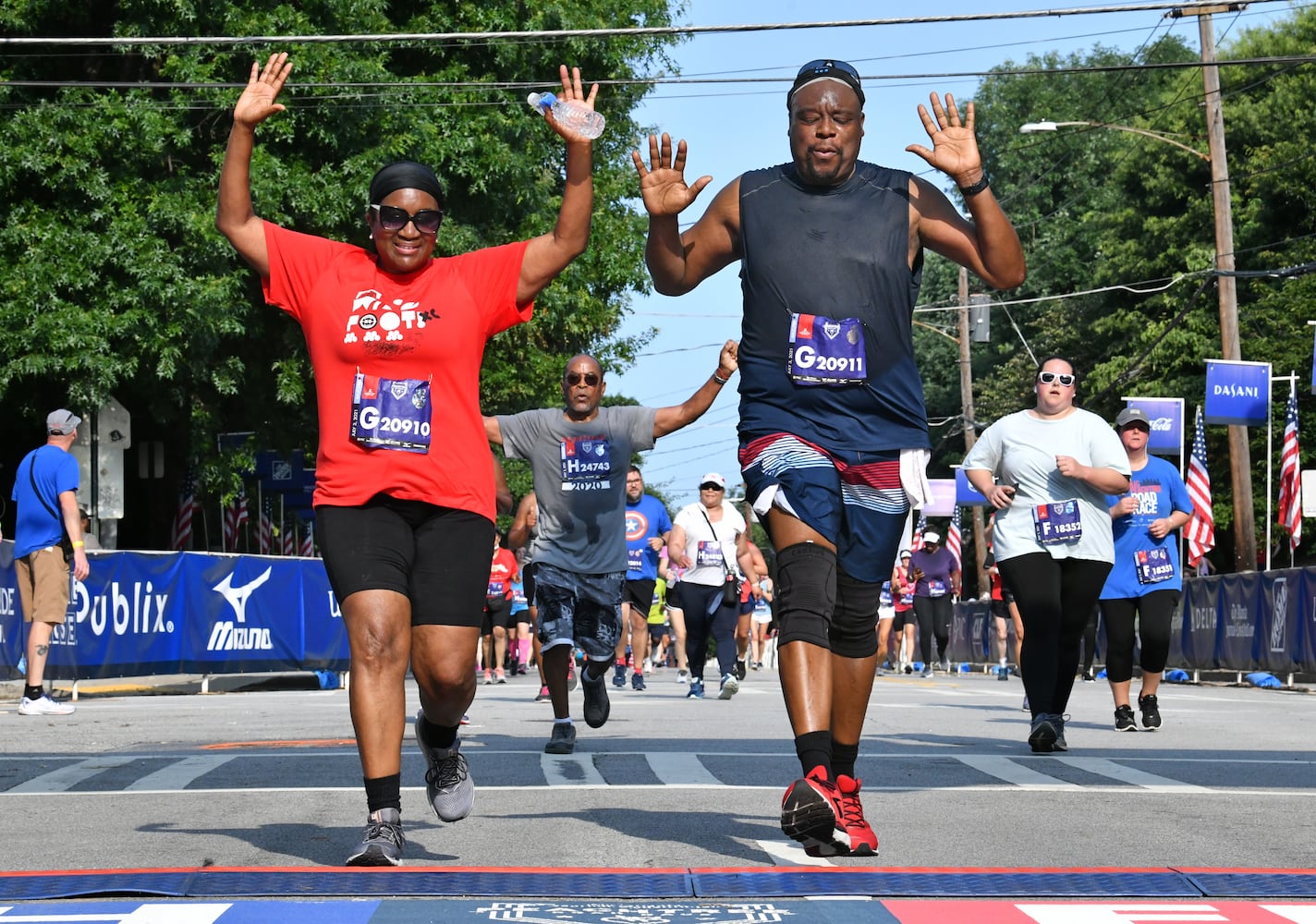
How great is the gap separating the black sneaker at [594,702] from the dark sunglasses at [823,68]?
213 inches

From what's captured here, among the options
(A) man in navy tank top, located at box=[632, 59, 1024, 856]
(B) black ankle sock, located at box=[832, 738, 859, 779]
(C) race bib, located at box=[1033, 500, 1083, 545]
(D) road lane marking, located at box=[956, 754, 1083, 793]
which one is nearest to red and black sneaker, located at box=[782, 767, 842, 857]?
(A) man in navy tank top, located at box=[632, 59, 1024, 856]

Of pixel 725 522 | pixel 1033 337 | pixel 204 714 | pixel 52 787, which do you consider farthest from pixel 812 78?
pixel 1033 337

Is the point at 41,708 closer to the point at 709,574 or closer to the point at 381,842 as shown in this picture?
the point at 709,574

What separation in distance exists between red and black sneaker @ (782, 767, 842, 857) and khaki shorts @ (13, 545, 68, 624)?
959cm

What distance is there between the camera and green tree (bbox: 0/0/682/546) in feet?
75.0

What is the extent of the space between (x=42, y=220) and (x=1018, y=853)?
19794 millimetres

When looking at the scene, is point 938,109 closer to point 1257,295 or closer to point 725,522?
point 725,522

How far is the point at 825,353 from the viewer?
19.1ft

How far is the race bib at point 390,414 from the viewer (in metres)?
5.52

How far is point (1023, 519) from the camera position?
10.1m

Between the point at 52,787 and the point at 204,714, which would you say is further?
the point at 204,714

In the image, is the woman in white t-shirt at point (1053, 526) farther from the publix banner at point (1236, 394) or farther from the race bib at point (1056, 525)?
the publix banner at point (1236, 394)

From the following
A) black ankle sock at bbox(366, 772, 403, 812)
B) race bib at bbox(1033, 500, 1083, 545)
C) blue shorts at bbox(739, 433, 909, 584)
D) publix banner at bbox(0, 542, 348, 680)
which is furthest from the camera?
publix banner at bbox(0, 542, 348, 680)

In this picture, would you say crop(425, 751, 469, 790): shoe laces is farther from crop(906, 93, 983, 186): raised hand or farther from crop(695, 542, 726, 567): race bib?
crop(695, 542, 726, 567): race bib
